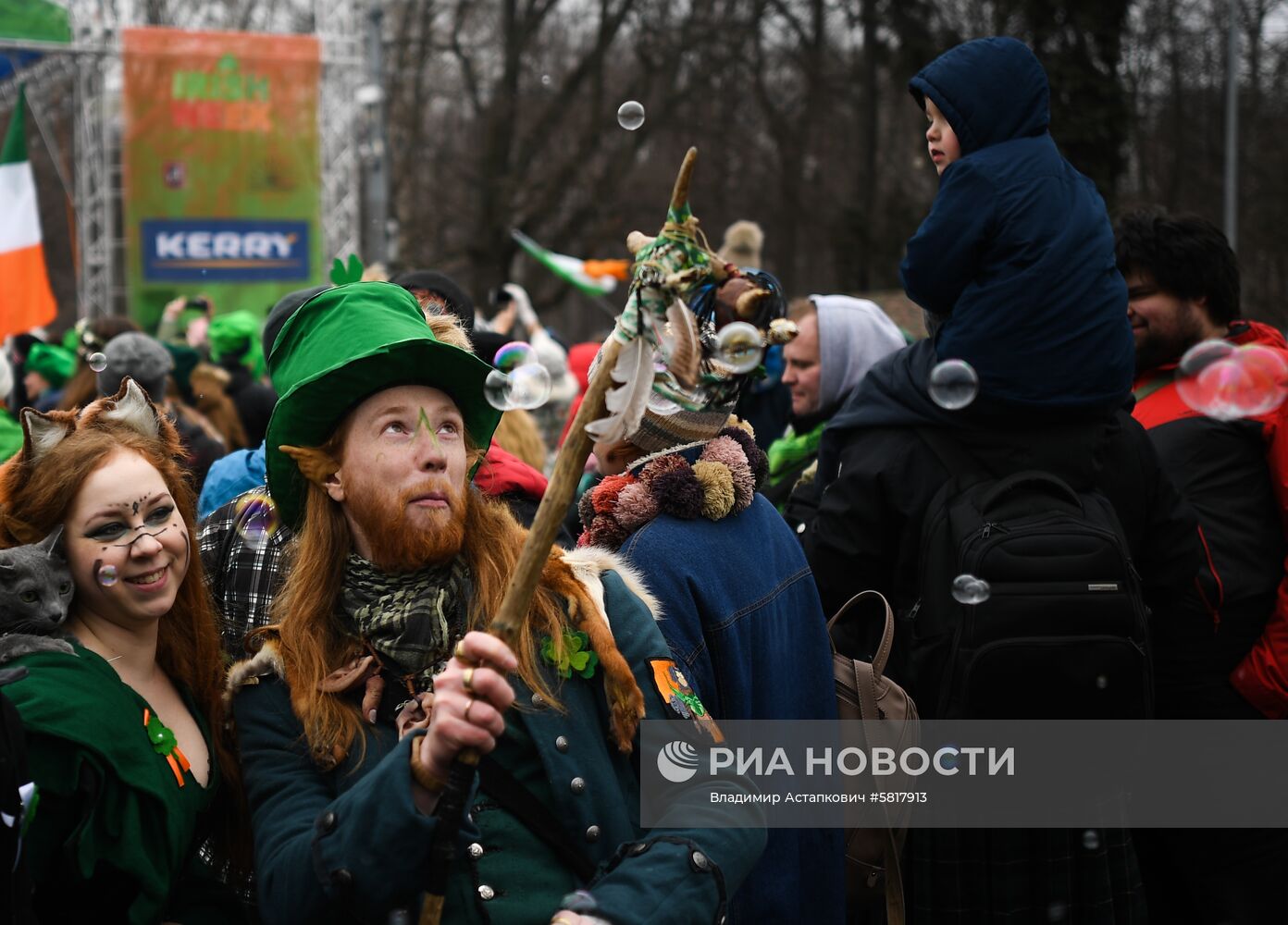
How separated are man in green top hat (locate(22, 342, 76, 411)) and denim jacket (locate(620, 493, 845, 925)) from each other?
5878 mm

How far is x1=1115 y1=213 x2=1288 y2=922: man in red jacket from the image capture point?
354cm

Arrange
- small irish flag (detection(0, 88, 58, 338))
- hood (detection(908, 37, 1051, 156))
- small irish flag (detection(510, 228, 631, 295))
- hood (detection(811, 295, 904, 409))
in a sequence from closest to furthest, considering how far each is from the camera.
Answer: hood (detection(908, 37, 1051, 156)) < hood (detection(811, 295, 904, 409)) < small irish flag (detection(0, 88, 58, 338)) < small irish flag (detection(510, 228, 631, 295))

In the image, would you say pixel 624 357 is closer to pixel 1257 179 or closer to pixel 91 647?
pixel 91 647

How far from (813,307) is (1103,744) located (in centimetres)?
203

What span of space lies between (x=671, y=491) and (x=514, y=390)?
555 mm

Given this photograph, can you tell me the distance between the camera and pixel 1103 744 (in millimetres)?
3047

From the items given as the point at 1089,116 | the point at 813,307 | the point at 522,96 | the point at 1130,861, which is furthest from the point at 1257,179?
the point at 1130,861

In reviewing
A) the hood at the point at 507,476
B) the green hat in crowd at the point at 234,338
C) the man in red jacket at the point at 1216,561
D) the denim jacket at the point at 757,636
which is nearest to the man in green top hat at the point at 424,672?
the denim jacket at the point at 757,636

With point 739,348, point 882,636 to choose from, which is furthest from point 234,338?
point 739,348

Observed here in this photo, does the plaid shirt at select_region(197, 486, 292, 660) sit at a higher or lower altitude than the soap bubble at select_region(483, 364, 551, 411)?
lower

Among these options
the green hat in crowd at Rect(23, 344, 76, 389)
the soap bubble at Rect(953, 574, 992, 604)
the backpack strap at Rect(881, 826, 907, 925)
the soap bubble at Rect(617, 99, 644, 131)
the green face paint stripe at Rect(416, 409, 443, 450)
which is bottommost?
the backpack strap at Rect(881, 826, 907, 925)

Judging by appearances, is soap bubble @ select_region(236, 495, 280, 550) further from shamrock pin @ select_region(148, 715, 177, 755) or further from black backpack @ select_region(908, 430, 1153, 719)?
black backpack @ select_region(908, 430, 1153, 719)

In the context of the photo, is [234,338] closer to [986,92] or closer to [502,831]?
Answer: [986,92]

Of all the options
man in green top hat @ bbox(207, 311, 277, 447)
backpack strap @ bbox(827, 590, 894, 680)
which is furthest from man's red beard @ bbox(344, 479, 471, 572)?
man in green top hat @ bbox(207, 311, 277, 447)
